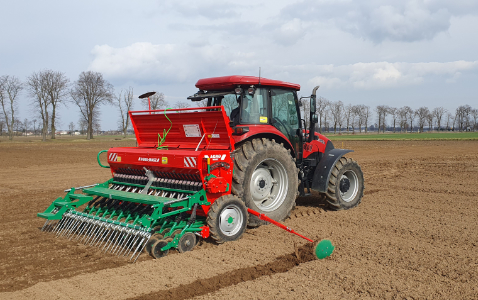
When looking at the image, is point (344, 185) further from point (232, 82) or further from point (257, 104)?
point (232, 82)

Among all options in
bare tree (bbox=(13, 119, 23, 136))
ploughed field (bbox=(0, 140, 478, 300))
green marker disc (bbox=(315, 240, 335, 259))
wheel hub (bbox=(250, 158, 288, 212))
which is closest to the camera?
ploughed field (bbox=(0, 140, 478, 300))

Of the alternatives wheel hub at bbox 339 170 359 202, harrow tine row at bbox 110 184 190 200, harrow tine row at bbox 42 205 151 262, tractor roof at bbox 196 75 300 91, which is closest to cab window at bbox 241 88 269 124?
tractor roof at bbox 196 75 300 91

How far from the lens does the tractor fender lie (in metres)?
6.87

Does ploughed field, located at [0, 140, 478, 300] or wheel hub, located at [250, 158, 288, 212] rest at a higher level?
wheel hub, located at [250, 158, 288, 212]

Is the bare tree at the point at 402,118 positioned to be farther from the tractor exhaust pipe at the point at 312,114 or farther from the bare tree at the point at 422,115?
the tractor exhaust pipe at the point at 312,114

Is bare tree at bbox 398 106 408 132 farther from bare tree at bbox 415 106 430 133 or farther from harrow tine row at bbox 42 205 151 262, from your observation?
harrow tine row at bbox 42 205 151 262

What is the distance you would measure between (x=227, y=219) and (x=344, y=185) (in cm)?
318

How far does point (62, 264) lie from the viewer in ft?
14.9

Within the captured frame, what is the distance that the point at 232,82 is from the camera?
5910 millimetres

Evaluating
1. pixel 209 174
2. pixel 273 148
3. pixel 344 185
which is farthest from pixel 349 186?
pixel 209 174

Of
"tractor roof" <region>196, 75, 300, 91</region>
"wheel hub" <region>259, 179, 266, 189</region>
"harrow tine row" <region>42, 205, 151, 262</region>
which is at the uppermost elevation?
"tractor roof" <region>196, 75, 300, 91</region>

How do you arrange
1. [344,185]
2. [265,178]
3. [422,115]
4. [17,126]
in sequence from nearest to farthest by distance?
[265,178]
[344,185]
[17,126]
[422,115]

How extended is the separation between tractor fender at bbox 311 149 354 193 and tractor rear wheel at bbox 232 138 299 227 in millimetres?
743

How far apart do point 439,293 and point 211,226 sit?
2651mm
